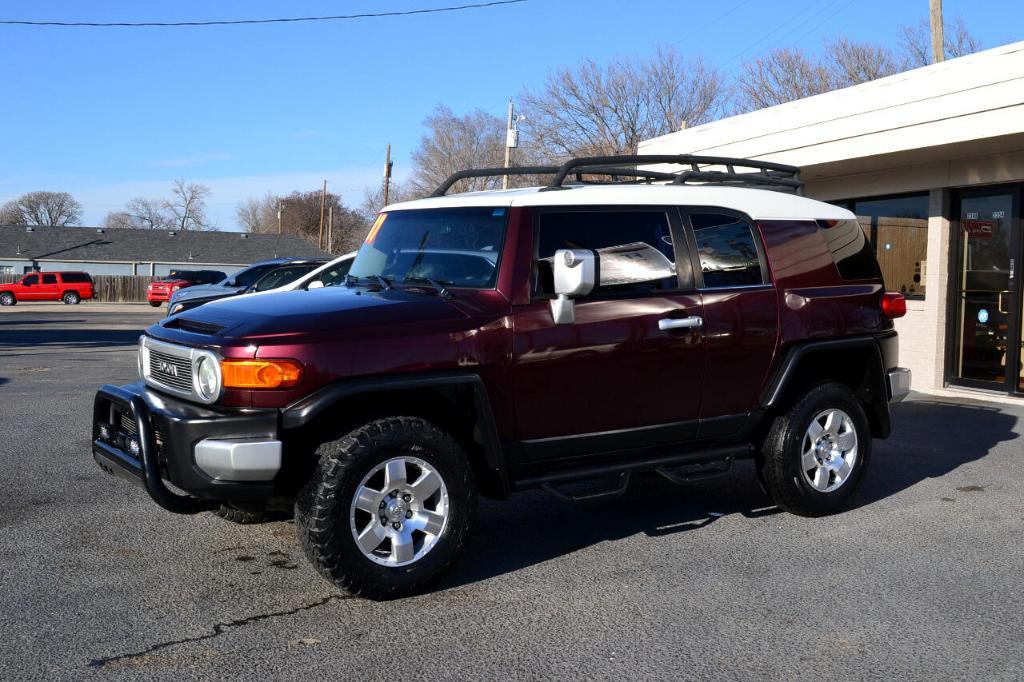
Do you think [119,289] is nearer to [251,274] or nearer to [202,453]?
[251,274]

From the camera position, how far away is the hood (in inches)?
179

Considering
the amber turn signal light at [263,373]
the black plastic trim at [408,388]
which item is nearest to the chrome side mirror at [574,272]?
the black plastic trim at [408,388]

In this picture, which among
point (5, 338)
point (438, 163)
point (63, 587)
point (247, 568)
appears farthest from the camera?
point (438, 163)

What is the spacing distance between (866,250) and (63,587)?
5238 mm

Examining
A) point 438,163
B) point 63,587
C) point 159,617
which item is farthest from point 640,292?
point 438,163

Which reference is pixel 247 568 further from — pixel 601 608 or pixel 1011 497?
pixel 1011 497

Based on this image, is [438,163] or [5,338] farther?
[438,163]

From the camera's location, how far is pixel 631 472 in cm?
547

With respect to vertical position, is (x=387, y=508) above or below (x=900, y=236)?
below

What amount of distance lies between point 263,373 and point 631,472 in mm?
2144

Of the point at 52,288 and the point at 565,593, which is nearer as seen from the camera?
the point at 565,593

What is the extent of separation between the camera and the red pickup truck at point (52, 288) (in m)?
49.3

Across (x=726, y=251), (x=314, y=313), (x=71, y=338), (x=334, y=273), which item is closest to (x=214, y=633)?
(x=314, y=313)

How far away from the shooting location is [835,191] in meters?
13.9
